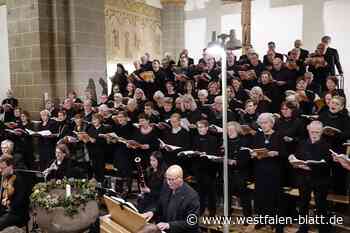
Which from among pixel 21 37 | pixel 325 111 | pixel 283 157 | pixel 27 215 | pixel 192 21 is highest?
pixel 192 21

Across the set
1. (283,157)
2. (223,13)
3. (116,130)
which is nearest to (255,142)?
(283,157)

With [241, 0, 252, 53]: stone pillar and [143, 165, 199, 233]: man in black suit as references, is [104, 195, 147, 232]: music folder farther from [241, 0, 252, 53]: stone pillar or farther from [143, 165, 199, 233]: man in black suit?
[241, 0, 252, 53]: stone pillar

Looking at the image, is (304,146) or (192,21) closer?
(304,146)

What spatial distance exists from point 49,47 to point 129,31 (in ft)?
12.7

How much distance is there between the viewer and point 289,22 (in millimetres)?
12461

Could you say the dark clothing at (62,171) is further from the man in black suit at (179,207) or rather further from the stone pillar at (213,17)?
the stone pillar at (213,17)

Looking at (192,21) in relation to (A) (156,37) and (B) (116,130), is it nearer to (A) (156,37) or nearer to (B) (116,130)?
(A) (156,37)

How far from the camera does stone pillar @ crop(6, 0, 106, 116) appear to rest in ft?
32.6

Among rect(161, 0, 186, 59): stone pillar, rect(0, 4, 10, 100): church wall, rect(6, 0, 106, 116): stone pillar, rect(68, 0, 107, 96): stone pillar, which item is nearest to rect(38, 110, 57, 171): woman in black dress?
rect(6, 0, 106, 116): stone pillar

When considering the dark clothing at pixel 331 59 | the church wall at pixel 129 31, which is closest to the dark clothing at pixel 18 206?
the dark clothing at pixel 331 59

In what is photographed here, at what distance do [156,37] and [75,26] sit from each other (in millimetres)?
5094

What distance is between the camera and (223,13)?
13.8 m

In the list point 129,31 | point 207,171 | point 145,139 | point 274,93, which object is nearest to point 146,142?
point 145,139

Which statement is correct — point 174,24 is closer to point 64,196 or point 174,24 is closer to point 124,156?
point 124,156
